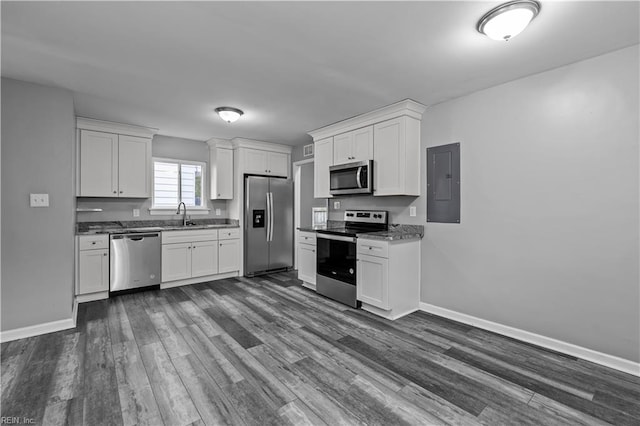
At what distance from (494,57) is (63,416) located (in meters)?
3.84

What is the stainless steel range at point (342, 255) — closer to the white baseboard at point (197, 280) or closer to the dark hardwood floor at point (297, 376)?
the dark hardwood floor at point (297, 376)

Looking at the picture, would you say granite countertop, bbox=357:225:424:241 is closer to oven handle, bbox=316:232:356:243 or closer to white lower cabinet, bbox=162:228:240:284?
oven handle, bbox=316:232:356:243

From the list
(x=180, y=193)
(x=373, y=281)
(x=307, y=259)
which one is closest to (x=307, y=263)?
(x=307, y=259)

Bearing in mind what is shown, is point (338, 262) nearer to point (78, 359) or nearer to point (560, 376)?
point (560, 376)

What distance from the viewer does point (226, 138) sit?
5121 mm

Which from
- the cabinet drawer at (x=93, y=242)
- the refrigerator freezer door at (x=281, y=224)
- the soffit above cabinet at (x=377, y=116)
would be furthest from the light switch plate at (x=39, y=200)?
the soffit above cabinet at (x=377, y=116)

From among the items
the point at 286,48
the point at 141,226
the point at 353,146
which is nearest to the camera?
the point at 286,48

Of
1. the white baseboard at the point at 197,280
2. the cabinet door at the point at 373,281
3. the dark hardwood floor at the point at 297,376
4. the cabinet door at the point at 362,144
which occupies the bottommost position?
the dark hardwood floor at the point at 297,376

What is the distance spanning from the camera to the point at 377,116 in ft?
11.9

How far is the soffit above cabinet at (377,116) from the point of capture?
3.36 meters

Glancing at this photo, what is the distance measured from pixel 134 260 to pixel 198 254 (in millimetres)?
875

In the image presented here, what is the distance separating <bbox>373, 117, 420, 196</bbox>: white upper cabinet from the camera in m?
3.40

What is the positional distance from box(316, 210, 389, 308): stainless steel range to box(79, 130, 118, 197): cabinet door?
307 cm

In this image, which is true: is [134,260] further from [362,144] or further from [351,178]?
[362,144]
